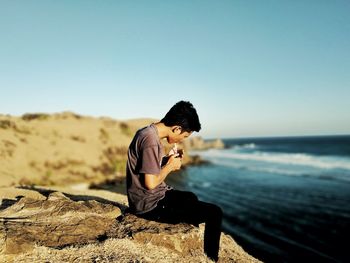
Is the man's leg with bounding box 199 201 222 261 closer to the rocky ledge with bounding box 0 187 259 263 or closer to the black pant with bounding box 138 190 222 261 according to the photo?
the black pant with bounding box 138 190 222 261

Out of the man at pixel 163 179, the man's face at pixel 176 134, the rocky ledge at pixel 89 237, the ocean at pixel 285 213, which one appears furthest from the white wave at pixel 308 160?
the man's face at pixel 176 134

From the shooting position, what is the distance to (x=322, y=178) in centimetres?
3450

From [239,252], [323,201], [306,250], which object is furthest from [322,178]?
[239,252]

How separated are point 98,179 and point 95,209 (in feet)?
86.4

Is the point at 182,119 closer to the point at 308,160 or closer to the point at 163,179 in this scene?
the point at 163,179

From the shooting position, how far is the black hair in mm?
5039

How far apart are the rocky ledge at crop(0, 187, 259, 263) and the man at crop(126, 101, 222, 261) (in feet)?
0.87

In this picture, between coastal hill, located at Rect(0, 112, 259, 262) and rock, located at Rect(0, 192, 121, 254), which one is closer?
coastal hill, located at Rect(0, 112, 259, 262)

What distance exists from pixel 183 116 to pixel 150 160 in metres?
0.86

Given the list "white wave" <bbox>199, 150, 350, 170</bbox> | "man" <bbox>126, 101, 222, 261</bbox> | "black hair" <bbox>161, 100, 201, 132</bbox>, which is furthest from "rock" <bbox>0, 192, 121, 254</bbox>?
"white wave" <bbox>199, 150, 350, 170</bbox>

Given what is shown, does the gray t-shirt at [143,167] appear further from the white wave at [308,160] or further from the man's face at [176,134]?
the white wave at [308,160]

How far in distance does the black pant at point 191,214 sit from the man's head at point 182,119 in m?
1.13

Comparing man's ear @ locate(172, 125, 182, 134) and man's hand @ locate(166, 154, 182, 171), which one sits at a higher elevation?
man's ear @ locate(172, 125, 182, 134)

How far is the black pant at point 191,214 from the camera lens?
17.3 feet
